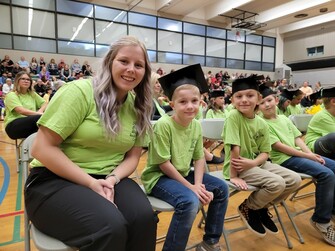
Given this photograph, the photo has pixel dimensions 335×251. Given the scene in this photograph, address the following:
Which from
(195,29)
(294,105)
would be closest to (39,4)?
(195,29)

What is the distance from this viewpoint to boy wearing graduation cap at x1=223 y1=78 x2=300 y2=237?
2.01 metres

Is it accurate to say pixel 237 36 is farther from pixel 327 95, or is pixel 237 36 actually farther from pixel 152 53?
pixel 327 95

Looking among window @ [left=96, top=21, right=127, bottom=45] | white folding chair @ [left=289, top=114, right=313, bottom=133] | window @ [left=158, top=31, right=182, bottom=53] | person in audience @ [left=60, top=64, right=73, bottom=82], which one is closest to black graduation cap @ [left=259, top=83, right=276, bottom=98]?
white folding chair @ [left=289, top=114, right=313, bottom=133]

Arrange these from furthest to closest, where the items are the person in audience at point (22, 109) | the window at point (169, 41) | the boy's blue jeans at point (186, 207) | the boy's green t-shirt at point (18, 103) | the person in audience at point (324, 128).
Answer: the window at point (169, 41), the boy's green t-shirt at point (18, 103), the person in audience at point (22, 109), the person in audience at point (324, 128), the boy's blue jeans at point (186, 207)

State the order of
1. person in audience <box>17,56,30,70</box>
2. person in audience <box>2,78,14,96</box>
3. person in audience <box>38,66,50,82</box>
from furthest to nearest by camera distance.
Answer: person in audience <box>17,56,30,70</box>, person in audience <box>38,66,50,82</box>, person in audience <box>2,78,14,96</box>

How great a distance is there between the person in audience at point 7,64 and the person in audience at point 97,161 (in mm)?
11169

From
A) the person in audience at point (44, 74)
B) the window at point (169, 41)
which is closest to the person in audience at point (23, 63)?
the person in audience at point (44, 74)

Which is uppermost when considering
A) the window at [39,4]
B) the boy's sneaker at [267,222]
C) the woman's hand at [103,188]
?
the window at [39,4]

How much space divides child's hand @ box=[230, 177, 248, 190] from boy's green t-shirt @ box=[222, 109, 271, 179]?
0.08 m

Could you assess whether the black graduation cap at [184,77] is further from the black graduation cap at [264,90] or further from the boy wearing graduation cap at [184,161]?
the black graduation cap at [264,90]

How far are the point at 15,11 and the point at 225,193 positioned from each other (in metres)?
12.9

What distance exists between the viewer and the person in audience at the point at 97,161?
1.12 metres

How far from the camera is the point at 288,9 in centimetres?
1373

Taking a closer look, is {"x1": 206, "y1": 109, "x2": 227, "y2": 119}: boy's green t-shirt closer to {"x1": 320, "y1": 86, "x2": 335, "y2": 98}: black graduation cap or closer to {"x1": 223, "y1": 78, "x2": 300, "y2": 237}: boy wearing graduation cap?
{"x1": 320, "y1": 86, "x2": 335, "y2": 98}: black graduation cap
